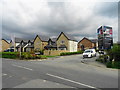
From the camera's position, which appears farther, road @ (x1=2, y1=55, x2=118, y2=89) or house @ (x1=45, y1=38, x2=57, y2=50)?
house @ (x1=45, y1=38, x2=57, y2=50)

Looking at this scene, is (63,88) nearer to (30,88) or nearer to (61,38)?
(30,88)

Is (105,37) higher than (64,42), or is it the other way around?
(64,42)

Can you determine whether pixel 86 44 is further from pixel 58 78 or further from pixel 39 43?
pixel 58 78

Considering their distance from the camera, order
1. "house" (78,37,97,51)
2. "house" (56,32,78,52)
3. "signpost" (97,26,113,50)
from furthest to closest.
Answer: "house" (78,37,97,51) → "house" (56,32,78,52) → "signpost" (97,26,113,50)

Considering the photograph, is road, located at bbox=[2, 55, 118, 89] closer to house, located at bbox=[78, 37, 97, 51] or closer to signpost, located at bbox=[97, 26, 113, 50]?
signpost, located at bbox=[97, 26, 113, 50]

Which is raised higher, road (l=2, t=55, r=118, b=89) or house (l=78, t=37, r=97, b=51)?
house (l=78, t=37, r=97, b=51)

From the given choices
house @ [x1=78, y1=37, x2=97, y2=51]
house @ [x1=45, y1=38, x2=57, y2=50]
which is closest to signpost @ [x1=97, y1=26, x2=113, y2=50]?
house @ [x1=45, y1=38, x2=57, y2=50]

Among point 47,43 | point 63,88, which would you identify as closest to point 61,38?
point 47,43

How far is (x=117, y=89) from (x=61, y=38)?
37.0 meters

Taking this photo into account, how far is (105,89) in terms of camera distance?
4859 mm

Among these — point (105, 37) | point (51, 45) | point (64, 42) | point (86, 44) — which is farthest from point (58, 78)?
point (86, 44)

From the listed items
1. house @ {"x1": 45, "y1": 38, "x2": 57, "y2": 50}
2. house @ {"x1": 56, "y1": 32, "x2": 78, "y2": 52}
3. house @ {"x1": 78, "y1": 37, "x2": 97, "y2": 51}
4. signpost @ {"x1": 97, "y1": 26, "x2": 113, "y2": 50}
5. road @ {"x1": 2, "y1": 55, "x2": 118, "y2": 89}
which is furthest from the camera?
house @ {"x1": 78, "y1": 37, "x2": 97, "y2": 51}

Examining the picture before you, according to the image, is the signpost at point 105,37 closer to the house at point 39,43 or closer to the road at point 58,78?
the road at point 58,78

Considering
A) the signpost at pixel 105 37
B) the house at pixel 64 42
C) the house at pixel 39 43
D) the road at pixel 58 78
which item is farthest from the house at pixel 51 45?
the road at pixel 58 78
